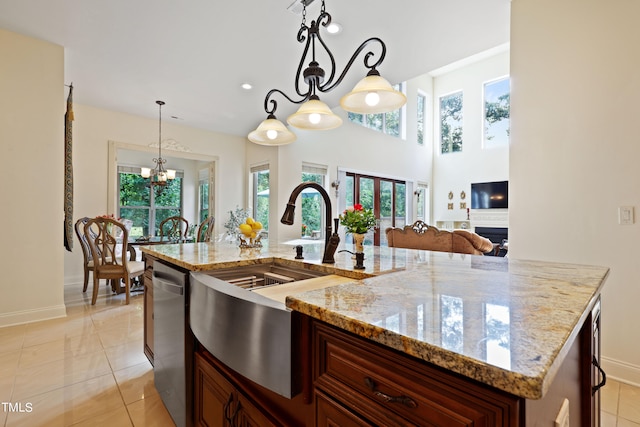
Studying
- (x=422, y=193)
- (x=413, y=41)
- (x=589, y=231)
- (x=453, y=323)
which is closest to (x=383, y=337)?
(x=453, y=323)

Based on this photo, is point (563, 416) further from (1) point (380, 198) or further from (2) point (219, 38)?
(1) point (380, 198)

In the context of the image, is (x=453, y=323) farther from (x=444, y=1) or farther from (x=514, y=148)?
(x=444, y=1)

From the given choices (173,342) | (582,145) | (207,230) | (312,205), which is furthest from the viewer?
(312,205)

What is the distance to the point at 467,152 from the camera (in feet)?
26.2

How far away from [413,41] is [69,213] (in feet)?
13.6

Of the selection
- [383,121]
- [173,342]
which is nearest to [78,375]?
[173,342]

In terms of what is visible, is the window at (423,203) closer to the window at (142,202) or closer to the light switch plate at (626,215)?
the light switch plate at (626,215)

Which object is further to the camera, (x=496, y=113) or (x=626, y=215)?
(x=496, y=113)

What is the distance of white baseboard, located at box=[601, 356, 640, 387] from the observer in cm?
206

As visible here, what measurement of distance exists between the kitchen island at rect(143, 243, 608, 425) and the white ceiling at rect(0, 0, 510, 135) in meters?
2.71

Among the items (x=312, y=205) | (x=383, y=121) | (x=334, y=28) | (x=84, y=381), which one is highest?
(x=383, y=121)

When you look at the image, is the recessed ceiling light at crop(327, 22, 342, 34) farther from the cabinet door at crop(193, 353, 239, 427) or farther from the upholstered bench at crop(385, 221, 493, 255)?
the cabinet door at crop(193, 353, 239, 427)

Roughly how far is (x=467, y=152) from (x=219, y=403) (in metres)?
8.34

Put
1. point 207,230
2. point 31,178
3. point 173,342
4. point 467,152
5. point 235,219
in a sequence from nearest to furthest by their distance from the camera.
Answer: point 173,342
point 31,178
point 207,230
point 235,219
point 467,152
